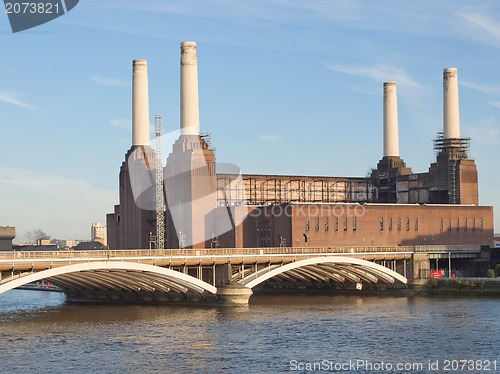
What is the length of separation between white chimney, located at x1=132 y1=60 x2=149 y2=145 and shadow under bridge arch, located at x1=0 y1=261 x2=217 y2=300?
127 feet

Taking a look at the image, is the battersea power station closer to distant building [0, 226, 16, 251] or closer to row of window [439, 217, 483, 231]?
row of window [439, 217, 483, 231]

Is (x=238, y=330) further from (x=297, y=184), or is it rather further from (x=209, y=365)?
(x=297, y=184)

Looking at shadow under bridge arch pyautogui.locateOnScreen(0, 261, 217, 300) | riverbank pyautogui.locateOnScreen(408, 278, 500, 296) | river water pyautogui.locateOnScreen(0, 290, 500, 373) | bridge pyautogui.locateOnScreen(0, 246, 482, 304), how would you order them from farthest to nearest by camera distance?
riverbank pyautogui.locateOnScreen(408, 278, 500, 296), bridge pyautogui.locateOnScreen(0, 246, 482, 304), shadow under bridge arch pyautogui.locateOnScreen(0, 261, 217, 300), river water pyautogui.locateOnScreen(0, 290, 500, 373)

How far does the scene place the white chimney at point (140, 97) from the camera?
12988 centimetres

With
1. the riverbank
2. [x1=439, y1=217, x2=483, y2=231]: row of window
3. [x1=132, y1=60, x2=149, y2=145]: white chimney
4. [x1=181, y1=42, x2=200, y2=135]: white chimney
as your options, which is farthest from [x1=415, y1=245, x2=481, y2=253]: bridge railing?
[x1=132, y1=60, x2=149, y2=145]: white chimney

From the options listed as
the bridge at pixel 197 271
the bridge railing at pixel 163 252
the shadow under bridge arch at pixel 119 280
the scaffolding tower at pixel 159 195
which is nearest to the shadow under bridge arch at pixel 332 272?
the bridge at pixel 197 271

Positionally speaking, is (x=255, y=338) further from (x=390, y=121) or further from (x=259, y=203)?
(x=390, y=121)

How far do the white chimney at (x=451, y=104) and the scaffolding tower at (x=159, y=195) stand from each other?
4656cm

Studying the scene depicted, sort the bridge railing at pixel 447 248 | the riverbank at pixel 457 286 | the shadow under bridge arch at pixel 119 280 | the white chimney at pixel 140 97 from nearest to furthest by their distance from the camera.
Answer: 1. the shadow under bridge arch at pixel 119 280
2. the riverbank at pixel 457 286
3. the bridge railing at pixel 447 248
4. the white chimney at pixel 140 97

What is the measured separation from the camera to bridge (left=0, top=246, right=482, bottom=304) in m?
75.3

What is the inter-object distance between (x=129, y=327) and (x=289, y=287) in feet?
148

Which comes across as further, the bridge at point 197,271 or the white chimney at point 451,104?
the white chimney at point 451,104

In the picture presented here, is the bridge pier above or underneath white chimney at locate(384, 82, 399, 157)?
underneath

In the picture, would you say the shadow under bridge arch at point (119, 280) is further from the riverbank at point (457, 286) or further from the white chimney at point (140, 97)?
the white chimney at point (140, 97)
